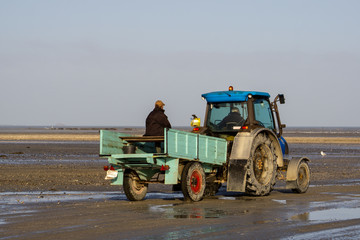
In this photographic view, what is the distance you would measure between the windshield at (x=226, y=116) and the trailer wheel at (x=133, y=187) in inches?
102

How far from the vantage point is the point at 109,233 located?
1035cm

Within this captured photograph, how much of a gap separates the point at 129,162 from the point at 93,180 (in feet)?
24.4

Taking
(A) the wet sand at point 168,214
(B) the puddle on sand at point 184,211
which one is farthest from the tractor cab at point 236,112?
(B) the puddle on sand at point 184,211

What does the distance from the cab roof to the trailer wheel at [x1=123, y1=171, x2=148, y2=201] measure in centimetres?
303

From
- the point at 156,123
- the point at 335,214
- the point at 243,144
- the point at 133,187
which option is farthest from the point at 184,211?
the point at 243,144

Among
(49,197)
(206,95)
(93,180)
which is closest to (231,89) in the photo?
(206,95)

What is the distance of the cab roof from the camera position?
1680 cm

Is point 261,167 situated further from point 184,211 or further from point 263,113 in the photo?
point 184,211

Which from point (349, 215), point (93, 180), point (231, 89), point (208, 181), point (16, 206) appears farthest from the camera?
point (93, 180)

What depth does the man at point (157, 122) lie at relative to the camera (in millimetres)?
15695

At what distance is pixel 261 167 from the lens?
16.7 meters

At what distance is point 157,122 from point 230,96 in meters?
2.23

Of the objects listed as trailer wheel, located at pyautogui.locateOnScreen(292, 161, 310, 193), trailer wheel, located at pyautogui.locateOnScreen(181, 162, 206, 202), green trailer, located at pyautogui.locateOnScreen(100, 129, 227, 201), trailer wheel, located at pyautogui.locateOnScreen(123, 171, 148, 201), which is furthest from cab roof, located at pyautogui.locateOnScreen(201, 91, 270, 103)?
trailer wheel, located at pyautogui.locateOnScreen(123, 171, 148, 201)

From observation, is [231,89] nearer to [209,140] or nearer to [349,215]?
[209,140]
